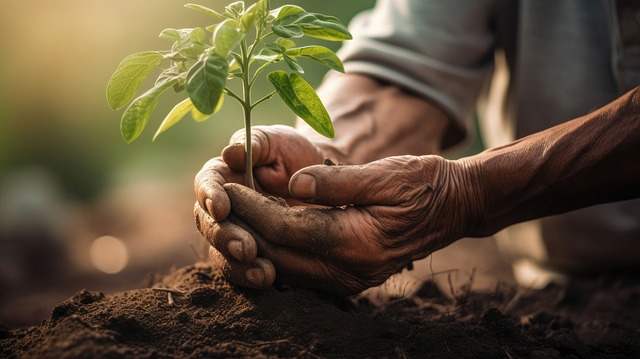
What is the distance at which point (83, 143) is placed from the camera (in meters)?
6.30

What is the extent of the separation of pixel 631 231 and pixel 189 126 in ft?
18.0

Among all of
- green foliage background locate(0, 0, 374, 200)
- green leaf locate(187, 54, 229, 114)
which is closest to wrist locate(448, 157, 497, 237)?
green leaf locate(187, 54, 229, 114)

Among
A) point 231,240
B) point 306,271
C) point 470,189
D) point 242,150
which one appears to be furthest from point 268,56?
point 470,189

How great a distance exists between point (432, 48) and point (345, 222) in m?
1.50

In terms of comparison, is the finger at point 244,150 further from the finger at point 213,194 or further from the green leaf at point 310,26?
the green leaf at point 310,26

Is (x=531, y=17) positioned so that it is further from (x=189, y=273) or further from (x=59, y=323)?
(x=59, y=323)

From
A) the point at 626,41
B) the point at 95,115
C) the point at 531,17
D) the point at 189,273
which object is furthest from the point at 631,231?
the point at 95,115

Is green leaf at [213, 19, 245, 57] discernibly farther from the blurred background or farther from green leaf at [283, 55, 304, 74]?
the blurred background

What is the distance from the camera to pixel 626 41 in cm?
246

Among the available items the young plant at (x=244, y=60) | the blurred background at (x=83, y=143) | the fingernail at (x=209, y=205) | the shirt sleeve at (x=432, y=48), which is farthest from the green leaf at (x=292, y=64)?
the blurred background at (x=83, y=143)

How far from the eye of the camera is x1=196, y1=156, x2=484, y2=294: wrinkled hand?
5.57 ft

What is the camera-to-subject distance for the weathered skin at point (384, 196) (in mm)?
1705

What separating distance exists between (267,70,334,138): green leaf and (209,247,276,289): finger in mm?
413

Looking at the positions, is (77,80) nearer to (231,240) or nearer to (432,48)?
(432,48)
